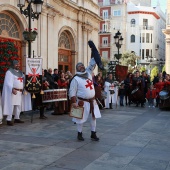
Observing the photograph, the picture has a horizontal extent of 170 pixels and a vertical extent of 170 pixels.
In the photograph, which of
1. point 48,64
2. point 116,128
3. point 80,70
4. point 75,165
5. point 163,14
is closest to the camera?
point 75,165

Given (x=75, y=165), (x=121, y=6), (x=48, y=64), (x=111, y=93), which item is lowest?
(x=75, y=165)

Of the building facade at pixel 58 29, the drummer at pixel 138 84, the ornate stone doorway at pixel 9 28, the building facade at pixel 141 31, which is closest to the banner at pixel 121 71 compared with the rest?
the drummer at pixel 138 84

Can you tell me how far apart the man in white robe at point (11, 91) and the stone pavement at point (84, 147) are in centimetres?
50

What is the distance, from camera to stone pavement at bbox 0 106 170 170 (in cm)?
554

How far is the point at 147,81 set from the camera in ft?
57.5

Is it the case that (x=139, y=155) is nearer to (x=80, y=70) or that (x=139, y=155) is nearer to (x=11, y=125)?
(x=80, y=70)

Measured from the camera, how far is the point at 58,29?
18.8 metres

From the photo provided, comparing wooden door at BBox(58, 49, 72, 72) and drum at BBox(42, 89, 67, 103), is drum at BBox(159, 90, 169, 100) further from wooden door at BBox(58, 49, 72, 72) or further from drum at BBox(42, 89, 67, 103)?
wooden door at BBox(58, 49, 72, 72)

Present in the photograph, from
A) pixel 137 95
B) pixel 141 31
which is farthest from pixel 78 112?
pixel 141 31

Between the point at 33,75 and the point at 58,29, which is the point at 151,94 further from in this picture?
the point at 33,75

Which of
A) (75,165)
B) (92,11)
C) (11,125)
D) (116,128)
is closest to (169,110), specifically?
(116,128)

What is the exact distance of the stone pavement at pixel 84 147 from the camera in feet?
18.2

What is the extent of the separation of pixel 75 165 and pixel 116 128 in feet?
13.2

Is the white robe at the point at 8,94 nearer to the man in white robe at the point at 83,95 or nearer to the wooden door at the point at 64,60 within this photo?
the man in white robe at the point at 83,95
